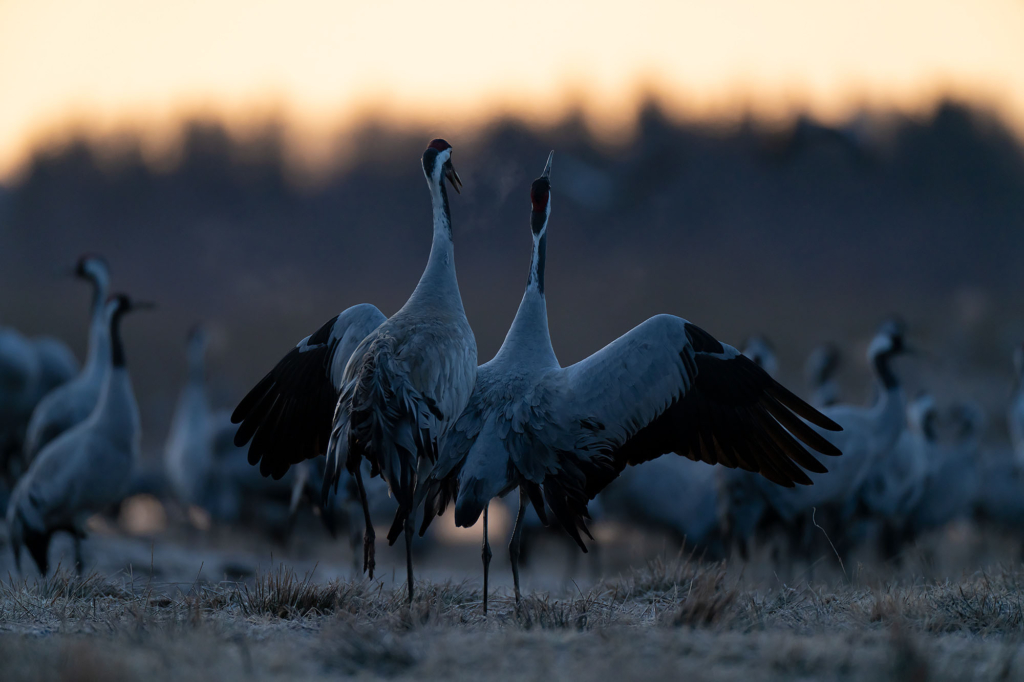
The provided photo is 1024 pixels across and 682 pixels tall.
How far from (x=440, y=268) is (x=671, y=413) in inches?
55.6

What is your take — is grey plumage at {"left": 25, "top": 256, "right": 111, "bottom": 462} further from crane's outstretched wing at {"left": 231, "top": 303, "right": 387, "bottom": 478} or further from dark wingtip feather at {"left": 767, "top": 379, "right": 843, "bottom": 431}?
dark wingtip feather at {"left": 767, "top": 379, "right": 843, "bottom": 431}

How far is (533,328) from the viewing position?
517cm

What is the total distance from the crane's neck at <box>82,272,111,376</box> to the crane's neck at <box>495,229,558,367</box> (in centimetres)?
508

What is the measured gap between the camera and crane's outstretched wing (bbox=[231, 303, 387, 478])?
5.17 m

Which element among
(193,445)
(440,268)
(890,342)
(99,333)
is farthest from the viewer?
(193,445)

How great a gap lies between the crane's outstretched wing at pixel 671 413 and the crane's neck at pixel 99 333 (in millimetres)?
5711

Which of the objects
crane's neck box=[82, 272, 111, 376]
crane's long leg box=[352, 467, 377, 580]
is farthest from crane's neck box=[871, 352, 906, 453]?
crane's neck box=[82, 272, 111, 376]

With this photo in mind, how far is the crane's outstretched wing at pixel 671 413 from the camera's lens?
4.63 meters

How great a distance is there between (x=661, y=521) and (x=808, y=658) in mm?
8074

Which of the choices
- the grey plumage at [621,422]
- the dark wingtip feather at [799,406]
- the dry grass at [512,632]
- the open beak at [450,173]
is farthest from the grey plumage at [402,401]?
the dark wingtip feather at [799,406]

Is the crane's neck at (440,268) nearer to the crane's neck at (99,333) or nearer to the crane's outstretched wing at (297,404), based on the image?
the crane's outstretched wing at (297,404)

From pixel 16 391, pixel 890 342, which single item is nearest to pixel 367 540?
pixel 890 342

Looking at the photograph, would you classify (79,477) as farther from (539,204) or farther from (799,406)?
(799,406)

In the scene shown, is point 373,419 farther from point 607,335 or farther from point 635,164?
point 635,164
